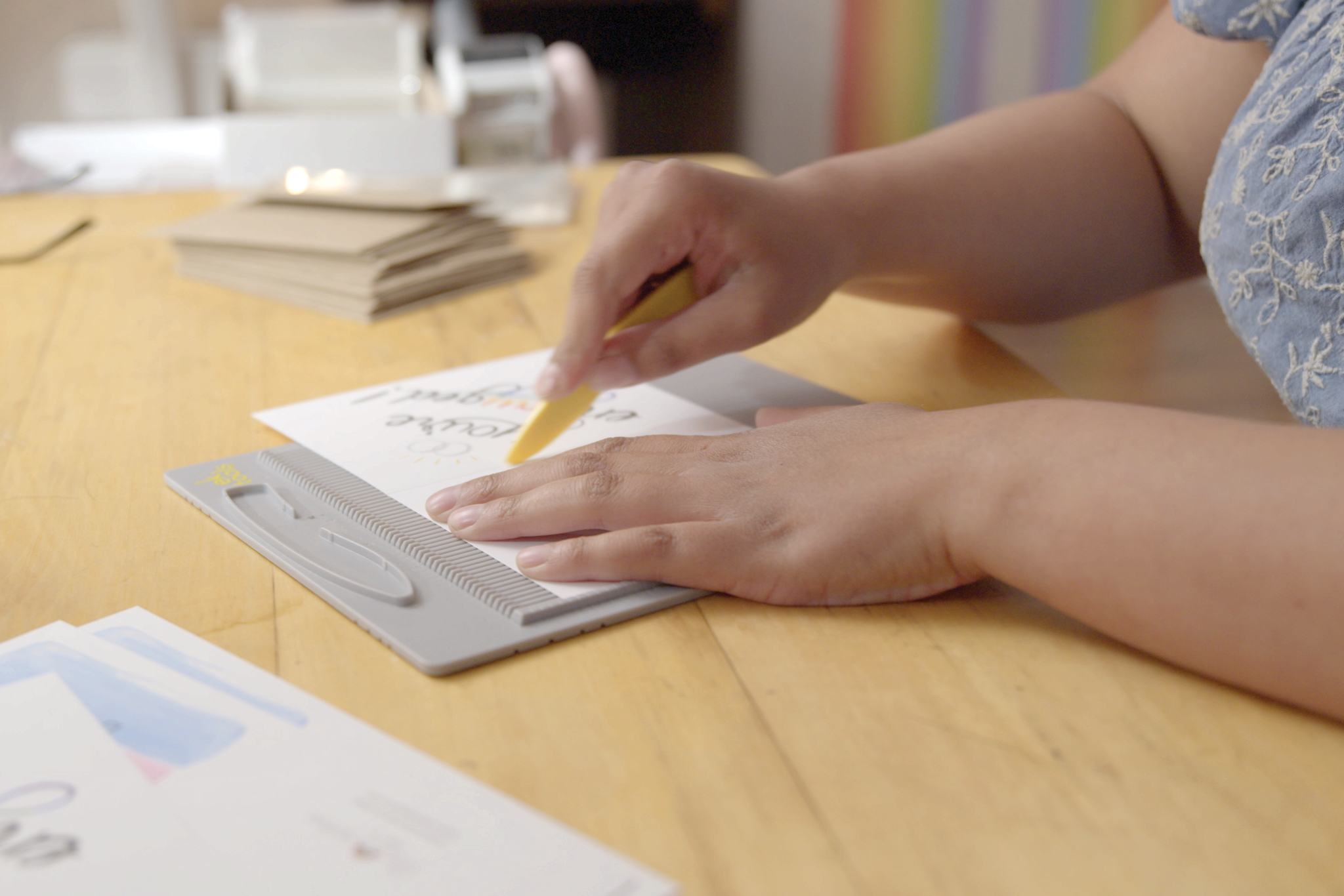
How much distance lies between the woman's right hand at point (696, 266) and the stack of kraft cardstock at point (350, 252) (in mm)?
288

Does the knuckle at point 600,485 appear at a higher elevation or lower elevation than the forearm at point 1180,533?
lower

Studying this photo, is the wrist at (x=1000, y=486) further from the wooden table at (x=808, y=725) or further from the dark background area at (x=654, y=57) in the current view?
the dark background area at (x=654, y=57)

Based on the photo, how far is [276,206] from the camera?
1021 millimetres

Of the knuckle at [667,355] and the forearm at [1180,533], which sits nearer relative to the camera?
the forearm at [1180,533]

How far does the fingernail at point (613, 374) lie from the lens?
1.96 ft

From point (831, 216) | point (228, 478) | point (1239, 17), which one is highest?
point (1239, 17)

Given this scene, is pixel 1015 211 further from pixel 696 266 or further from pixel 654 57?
pixel 654 57

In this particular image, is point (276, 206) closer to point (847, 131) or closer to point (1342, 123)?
point (1342, 123)

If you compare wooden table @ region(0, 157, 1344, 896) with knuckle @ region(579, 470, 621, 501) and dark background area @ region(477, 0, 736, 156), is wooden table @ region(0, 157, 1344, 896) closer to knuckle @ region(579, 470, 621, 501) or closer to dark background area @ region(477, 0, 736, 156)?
knuckle @ region(579, 470, 621, 501)

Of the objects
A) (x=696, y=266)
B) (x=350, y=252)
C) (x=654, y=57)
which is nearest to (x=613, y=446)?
(x=696, y=266)

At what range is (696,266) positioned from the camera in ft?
2.11

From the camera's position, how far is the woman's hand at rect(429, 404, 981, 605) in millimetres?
439

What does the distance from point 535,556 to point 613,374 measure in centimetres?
17

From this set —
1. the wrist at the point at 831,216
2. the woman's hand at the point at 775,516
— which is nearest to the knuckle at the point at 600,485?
the woman's hand at the point at 775,516
